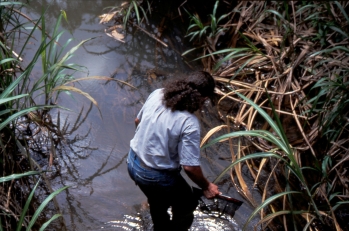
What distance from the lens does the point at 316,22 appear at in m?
4.48

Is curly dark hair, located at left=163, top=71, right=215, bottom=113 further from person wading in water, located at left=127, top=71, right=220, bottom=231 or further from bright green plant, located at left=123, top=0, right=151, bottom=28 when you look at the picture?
bright green plant, located at left=123, top=0, right=151, bottom=28

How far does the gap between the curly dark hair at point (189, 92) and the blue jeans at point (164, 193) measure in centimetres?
41

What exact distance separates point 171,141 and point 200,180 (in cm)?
31

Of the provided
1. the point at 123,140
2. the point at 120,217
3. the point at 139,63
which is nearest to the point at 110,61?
the point at 139,63

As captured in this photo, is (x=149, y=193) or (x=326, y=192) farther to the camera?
(x=326, y=192)

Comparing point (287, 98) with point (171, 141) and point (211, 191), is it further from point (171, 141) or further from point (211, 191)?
point (171, 141)

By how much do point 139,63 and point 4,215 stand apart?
8.10 feet

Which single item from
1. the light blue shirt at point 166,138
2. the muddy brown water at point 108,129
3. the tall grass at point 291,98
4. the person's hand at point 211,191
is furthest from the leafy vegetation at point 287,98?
the light blue shirt at point 166,138

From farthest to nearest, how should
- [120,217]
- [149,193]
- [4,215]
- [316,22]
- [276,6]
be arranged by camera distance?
1. [276,6]
2. [316,22]
3. [120,217]
4. [149,193]
5. [4,215]

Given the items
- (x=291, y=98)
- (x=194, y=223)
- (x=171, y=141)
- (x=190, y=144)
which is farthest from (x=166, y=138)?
(x=291, y=98)

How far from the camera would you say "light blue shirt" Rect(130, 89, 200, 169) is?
95.9 inches

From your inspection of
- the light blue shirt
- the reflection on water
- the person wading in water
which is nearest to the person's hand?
the person wading in water

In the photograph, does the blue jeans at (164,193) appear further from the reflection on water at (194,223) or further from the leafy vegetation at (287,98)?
the leafy vegetation at (287,98)

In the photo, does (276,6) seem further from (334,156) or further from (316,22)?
(334,156)
